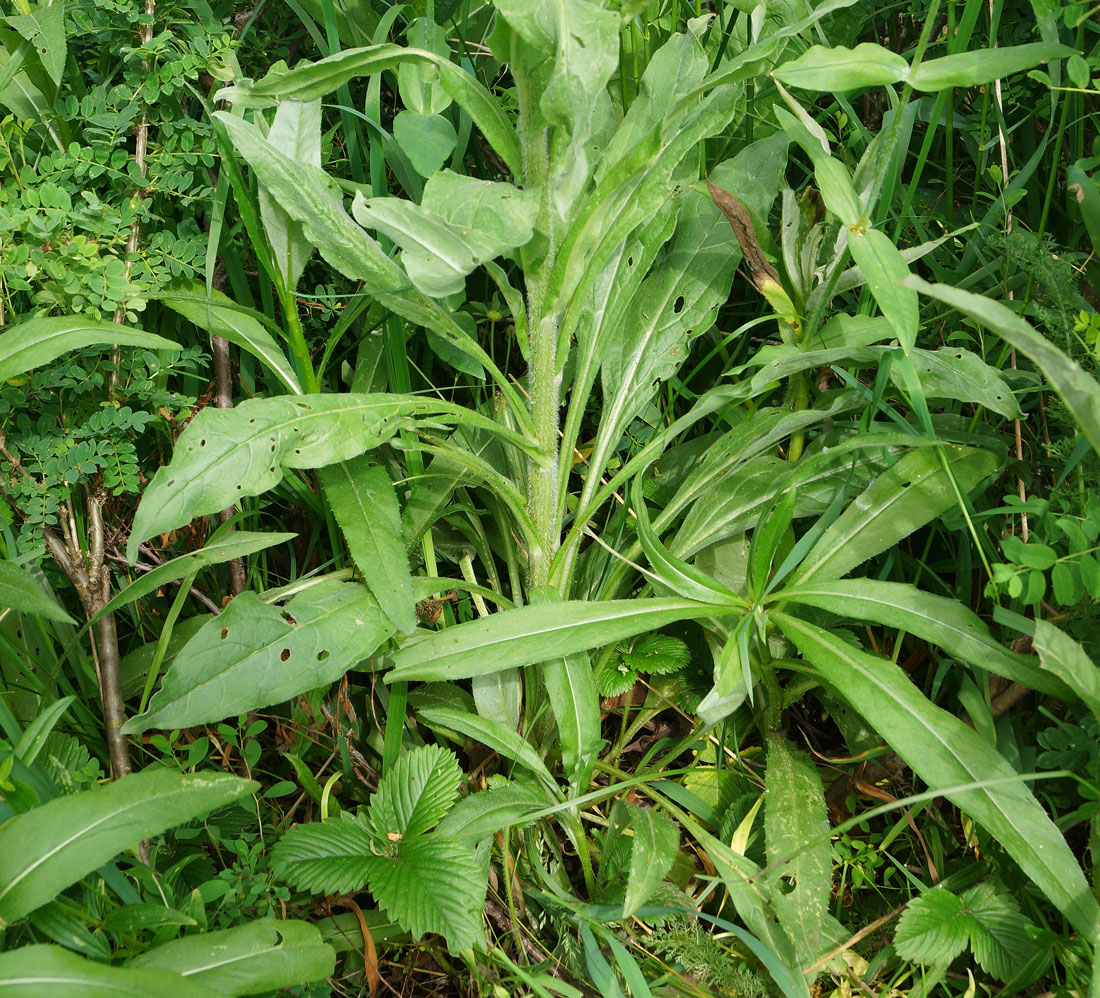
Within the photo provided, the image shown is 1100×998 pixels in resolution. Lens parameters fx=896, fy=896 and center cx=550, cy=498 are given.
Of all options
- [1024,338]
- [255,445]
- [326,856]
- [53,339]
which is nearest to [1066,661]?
[1024,338]

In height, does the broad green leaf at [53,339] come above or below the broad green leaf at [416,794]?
above

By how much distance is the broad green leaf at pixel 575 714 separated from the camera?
162cm

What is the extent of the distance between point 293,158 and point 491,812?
1272 mm

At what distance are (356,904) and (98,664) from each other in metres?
0.72

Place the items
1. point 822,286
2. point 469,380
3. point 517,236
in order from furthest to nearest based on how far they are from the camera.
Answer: point 469,380 → point 822,286 → point 517,236

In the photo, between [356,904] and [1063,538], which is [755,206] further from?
[356,904]

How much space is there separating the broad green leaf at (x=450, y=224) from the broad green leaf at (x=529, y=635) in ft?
1.96

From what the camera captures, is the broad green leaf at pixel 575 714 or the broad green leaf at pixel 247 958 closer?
the broad green leaf at pixel 247 958

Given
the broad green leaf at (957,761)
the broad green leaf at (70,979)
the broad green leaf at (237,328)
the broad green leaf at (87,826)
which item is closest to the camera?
the broad green leaf at (70,979)

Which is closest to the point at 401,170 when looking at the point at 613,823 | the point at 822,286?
the point at 822,286

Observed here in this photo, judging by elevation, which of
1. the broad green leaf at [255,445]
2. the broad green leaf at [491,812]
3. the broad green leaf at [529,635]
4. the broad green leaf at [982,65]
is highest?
the broad green leaf at [982,65]

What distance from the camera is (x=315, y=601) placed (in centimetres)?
167

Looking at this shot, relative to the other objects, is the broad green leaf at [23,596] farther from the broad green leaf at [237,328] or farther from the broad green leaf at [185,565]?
the broad green leaf at [237,328]

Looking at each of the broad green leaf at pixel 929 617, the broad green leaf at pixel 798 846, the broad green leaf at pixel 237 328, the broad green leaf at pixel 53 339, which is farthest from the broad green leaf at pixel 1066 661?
the broad green leaf at pixel 53 339
